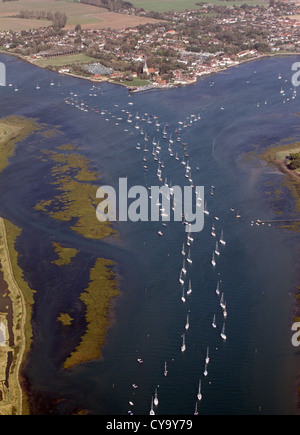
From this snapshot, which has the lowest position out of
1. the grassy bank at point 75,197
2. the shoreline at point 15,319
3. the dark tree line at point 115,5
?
the shoreline at point 15,319

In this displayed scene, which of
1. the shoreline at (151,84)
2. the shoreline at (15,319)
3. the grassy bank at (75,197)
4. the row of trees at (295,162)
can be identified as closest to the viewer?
the shoreline at (15,319)

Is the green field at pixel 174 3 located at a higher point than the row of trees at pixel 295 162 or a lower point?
higher

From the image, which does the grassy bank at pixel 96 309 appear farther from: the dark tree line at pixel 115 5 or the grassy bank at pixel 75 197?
the dark tree line at pixel 115 5

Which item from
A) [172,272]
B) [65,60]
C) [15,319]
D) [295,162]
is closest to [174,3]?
[65,60]

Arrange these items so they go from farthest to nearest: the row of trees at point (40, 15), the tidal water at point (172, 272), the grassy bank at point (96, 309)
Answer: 1. the row of trees at point (40, 15)
2. the grassy bank at point (96, 309)
3. the tidal water at point (172, 272)

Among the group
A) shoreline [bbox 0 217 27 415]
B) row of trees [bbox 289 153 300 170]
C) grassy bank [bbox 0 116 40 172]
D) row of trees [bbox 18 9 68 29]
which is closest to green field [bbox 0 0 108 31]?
row of trees [bbox 18 9 68 29]

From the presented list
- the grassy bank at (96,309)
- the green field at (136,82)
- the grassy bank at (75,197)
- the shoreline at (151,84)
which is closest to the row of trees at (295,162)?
the grassy bank at (75,197)
